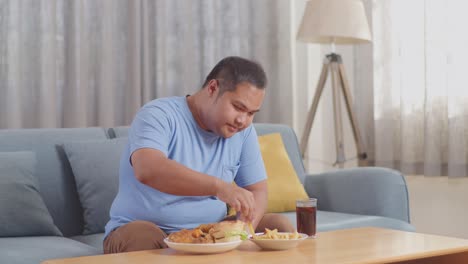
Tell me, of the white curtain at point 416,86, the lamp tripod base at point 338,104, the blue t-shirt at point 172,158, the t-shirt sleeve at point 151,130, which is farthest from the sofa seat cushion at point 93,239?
the white curtain at point 416,86

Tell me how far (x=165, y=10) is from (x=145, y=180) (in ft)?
7.34

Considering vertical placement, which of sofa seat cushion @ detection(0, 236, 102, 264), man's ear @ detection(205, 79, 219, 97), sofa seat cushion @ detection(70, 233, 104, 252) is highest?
man's ear @ detection(205, 79, 219, 97)

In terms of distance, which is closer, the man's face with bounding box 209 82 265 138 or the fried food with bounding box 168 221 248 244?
the fried food with bounding box 168 221 248 244

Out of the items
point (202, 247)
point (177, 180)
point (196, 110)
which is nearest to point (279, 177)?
point (196, 110)

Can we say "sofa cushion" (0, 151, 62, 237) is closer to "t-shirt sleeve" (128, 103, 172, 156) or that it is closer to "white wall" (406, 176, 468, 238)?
"t-shirt sleeve" (128, 103, 172, 156)

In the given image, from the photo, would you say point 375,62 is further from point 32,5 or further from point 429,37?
point 32,5

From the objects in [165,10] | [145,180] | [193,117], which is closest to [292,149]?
[165,10]

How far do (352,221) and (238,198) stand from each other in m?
1.18

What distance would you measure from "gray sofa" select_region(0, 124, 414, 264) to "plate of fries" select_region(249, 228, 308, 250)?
0.66 meters

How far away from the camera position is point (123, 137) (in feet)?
9.68

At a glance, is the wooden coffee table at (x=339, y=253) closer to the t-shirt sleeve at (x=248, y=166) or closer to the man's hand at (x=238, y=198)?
the man's hand at (x=238, y=198)

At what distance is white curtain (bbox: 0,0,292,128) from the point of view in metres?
3.59

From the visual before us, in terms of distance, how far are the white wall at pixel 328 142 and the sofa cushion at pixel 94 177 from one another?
1862mm

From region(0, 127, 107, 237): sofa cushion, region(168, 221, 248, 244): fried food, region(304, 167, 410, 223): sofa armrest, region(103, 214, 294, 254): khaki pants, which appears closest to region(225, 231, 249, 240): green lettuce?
region(168, 221, 248, 244): fried food
